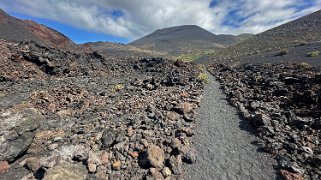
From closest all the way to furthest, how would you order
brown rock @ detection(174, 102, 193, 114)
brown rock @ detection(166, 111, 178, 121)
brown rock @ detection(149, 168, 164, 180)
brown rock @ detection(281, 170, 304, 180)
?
brown rock @ detection(281, 170, 304, 180) < brown rock @ detection(149, 168, 164, 180) < brown rock @ detection(166, 111, 178, 121) < brown rock @ detection(174, 102, 193, 114)

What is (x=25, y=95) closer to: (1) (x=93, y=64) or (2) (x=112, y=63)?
(1) (x=93, y=64)

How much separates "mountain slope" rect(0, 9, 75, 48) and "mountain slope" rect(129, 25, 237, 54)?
5053 cm

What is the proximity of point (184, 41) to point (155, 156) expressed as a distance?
122m

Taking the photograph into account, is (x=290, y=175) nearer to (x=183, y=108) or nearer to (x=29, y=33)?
(x=183, y=108)

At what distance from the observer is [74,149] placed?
7918mm

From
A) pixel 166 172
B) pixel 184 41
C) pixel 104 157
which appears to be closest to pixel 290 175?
pixel 166 172

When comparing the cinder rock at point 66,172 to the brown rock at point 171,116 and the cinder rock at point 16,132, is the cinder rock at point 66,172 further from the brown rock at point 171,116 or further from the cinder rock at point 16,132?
the brown rock at point 171,116

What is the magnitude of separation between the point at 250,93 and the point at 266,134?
6.21 meters

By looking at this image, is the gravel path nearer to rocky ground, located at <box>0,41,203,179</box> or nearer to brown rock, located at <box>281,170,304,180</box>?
brown rock, located at <box>281,170,304,180</box>

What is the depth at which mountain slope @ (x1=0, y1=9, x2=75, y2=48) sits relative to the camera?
36.4m

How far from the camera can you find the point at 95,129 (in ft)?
30.9

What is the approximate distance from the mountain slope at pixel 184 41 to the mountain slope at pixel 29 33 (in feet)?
166

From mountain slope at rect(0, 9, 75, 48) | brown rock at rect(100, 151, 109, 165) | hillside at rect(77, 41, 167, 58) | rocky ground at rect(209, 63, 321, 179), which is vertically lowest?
hillside at rect(77, 41, 167, 58)

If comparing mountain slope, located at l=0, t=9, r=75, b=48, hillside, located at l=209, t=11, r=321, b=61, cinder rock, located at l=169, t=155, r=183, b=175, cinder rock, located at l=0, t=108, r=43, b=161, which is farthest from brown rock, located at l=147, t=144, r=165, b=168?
hillside, located at l=209, t=11, r=321, b=61
